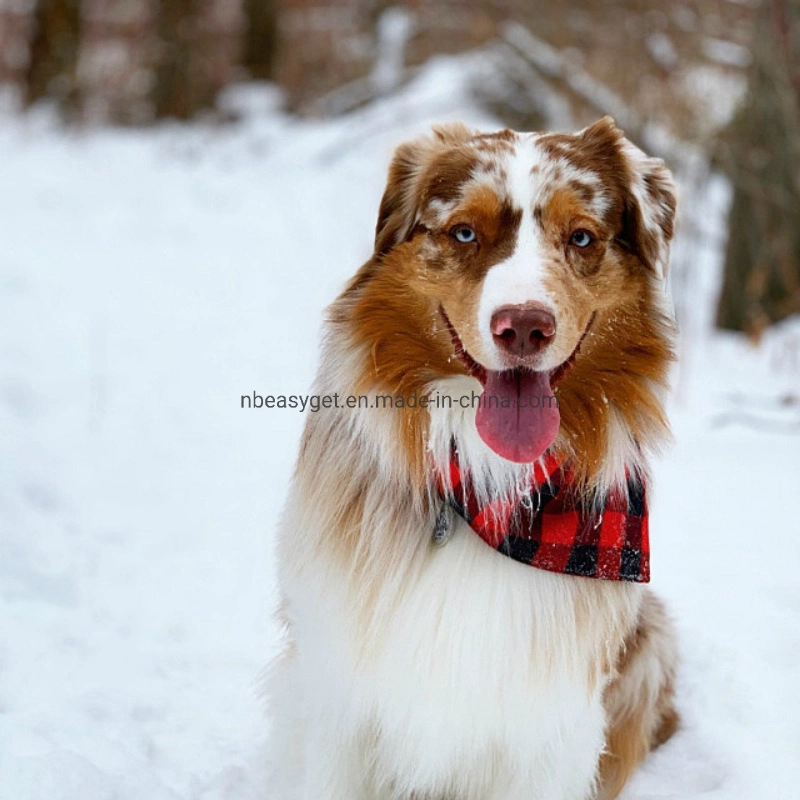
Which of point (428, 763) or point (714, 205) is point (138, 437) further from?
point (714, 205)

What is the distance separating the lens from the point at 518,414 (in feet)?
8.38

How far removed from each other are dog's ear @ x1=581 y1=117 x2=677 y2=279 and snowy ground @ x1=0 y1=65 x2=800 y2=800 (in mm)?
1705

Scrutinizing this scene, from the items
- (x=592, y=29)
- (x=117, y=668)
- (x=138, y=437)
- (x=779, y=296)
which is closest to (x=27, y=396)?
(x=138, y=437)

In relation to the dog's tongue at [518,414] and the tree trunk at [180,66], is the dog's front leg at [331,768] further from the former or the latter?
the tree trunk at [180,66]

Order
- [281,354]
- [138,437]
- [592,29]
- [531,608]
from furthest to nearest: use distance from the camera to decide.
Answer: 1. [592,29]
2. [281,354]
3. [138,437]
4. [531,608]

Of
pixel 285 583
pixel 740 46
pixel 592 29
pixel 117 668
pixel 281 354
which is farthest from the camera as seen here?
pixel 592 29

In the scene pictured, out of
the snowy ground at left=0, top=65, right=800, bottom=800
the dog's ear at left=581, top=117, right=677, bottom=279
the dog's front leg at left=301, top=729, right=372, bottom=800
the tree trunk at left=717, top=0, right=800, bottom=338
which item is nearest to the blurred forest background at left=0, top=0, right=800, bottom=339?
the tree trunk at left=717, top=0, right=800, bottom=338

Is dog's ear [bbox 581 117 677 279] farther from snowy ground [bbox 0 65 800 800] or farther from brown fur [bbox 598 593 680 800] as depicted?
snowy ground [bbox 0 65 800 800]

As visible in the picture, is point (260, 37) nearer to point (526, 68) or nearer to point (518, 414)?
point (526, 68)

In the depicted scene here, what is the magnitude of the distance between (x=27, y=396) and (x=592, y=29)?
7.23 m

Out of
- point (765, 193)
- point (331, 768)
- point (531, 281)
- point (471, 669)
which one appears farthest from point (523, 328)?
point (765, 193)

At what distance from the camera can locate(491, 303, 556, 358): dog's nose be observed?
2.38 meters

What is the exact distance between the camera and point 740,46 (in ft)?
27.4

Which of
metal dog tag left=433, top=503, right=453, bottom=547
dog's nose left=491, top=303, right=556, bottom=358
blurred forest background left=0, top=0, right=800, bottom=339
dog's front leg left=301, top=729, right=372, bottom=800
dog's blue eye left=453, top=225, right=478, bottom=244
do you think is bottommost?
dog's front leg left=301, top=729, right=372, bottom=800
